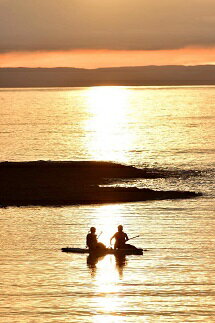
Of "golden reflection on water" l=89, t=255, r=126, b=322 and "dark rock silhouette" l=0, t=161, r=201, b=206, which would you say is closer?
"golden reflection on water" l=89, t=255, r=126, b=322

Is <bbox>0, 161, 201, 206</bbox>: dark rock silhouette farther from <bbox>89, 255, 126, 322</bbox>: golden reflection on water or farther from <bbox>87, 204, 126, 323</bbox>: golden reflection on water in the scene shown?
<bbox>89, 255, 126, 322</bbox>: golden reflection on water

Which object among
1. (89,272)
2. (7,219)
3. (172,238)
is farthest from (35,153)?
(89,272)

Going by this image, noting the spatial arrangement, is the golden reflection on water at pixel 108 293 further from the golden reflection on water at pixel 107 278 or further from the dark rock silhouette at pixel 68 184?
the dark rock silhouette at pixel 68 184

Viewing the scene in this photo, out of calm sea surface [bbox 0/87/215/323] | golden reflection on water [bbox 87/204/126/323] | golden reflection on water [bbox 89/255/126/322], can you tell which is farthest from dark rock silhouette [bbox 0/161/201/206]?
golden reflection on water [bbox 89/255/126/322]

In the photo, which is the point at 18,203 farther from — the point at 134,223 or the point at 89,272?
the point at 89,272

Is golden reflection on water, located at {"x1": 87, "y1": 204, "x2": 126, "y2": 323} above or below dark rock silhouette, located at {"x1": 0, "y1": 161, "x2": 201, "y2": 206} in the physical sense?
below

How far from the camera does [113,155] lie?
120000mm

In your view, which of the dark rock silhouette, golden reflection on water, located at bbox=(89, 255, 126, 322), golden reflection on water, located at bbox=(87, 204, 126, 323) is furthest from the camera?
the dark rock silhouette

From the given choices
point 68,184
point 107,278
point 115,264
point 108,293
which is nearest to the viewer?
point 108,293

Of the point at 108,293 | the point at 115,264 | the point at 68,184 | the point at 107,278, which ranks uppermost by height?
the point at 68,184

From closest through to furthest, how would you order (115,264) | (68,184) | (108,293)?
(108,293)
(115,264)
(68,184)

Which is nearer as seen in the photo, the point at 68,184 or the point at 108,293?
the point at 108,293

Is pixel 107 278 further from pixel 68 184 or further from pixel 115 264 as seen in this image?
pixel 68 184

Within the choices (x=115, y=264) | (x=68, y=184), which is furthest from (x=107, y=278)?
(x=68, y=184)
